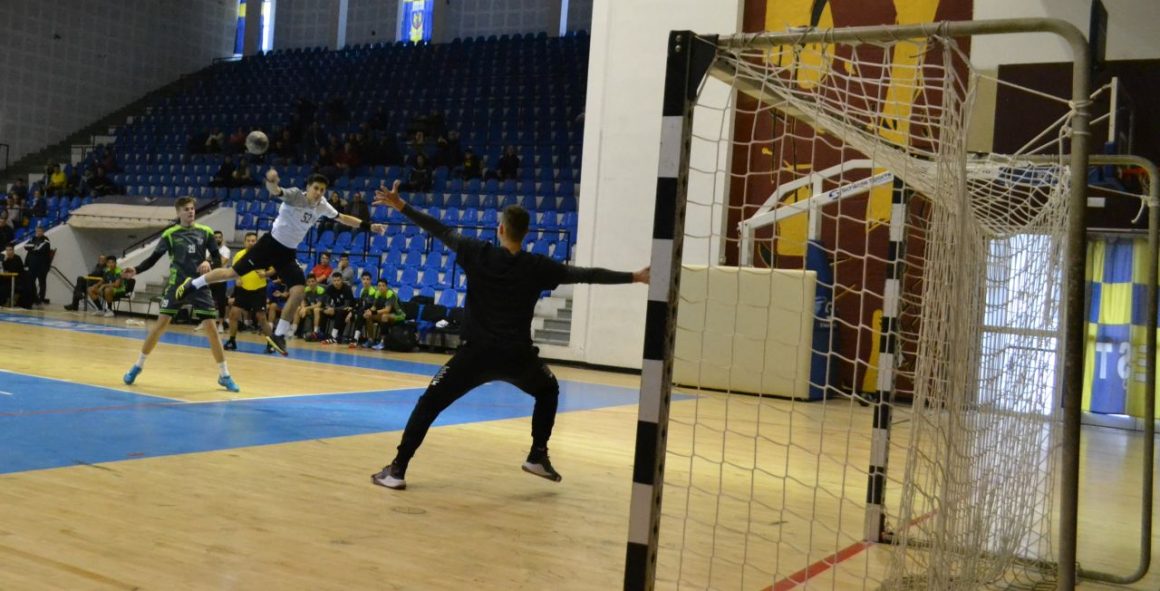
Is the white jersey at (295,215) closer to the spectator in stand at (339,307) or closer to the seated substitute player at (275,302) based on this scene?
the spectator in stand at (339,307)

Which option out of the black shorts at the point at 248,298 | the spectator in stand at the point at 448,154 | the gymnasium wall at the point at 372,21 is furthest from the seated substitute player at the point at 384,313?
the gymnasium wall at the point at 372,21

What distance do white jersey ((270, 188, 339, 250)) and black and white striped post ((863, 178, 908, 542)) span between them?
23.7ft

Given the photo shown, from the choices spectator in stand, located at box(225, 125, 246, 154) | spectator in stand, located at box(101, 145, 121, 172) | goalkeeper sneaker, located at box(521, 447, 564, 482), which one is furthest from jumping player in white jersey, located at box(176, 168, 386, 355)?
spectator in stand, located at box(101, 145, 121, 172)

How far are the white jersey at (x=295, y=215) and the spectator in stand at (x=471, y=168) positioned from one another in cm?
1101

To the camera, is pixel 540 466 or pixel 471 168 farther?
pixel 471 168

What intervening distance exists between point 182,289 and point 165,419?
2.15 metres

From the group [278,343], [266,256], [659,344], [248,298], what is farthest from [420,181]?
[659,344]

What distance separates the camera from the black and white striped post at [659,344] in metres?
3.41

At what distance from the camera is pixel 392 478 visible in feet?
19.4

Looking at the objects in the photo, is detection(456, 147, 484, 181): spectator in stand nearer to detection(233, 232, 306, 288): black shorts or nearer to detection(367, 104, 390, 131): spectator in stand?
detection(367, 104, 390, 131): spectator in stand

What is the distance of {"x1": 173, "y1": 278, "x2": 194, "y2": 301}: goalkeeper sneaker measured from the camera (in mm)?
9625

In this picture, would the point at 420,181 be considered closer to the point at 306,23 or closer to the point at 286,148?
the point at 286,148

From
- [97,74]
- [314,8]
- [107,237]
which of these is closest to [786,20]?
[107,237]

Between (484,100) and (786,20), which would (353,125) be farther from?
(786,20)
